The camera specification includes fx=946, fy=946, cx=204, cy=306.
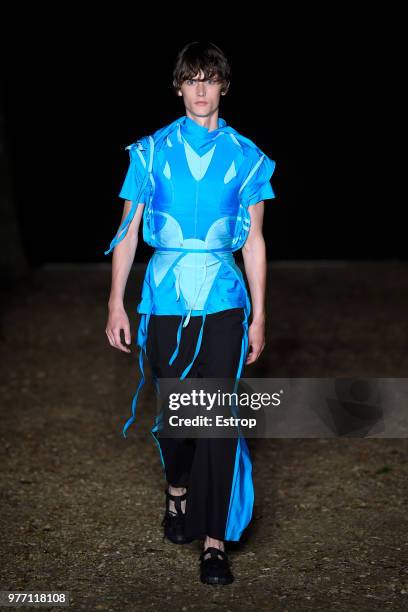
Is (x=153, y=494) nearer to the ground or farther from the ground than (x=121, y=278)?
nearer to the ground

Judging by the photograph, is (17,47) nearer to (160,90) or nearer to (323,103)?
(160,90)

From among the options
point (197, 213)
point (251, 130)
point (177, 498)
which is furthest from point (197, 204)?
point (251, 130)

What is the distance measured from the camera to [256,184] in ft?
9.90

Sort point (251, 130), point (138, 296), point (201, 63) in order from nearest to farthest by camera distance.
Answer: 1. point (201, 63)
2. point (138, 296)
3. point (251, 130)

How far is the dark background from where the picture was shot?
11617 mm

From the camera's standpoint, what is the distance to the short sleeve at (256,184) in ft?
9.87

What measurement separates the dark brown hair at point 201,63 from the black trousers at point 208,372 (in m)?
0.75

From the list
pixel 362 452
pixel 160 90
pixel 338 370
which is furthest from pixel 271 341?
pixel 160 90

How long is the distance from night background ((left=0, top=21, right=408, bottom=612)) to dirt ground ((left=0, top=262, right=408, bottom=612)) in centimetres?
1

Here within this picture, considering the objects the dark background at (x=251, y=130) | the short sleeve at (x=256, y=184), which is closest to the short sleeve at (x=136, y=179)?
the short sleeve at (x=256, y=184)

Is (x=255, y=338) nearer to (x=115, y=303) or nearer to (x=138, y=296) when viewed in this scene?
(x=115, y=303)

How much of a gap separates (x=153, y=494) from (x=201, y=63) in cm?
190

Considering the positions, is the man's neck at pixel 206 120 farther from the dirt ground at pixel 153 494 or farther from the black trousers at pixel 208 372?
the dirt ground at pixel 153 494

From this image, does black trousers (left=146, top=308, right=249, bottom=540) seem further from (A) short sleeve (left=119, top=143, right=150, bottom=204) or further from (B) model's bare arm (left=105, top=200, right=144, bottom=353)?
(A) short sleeve (left=119, top=143, right=150, bottom=204)
